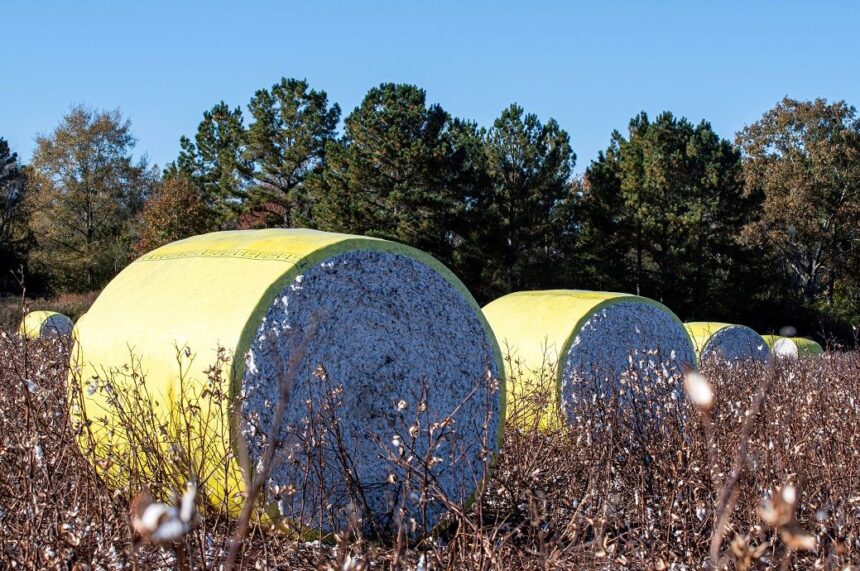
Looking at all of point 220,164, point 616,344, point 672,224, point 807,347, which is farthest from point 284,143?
point 616,344

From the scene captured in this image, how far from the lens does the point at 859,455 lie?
445cm

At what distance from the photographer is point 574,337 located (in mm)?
8039

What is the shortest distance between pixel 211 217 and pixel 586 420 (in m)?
33.6

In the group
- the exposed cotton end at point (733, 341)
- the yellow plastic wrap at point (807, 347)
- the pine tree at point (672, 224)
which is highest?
the pine tree at point (672, 224)

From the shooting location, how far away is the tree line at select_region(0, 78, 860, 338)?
27.9m

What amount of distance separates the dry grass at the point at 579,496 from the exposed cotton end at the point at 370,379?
0.24 m

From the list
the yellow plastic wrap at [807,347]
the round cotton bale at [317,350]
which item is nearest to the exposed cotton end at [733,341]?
the yellow plastic wrap at [807,347]

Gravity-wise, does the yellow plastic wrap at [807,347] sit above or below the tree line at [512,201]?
below

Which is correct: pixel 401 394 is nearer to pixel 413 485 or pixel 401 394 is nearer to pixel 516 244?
pixel 413 485

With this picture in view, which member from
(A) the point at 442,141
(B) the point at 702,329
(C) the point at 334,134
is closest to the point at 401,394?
(B) the point at 702,329

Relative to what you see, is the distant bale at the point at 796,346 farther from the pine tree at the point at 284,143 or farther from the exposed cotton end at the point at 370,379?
the pine tree at the point at 284,143

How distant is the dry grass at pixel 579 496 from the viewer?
308 centimetres

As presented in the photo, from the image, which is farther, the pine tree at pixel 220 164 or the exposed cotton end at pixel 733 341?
the pine tree at pixel 220 164

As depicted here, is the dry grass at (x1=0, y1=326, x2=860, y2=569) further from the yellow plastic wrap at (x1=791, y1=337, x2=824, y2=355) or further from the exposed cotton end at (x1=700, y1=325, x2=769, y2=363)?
the yellow plastic wrap at (x1=791, y1=337, x2=824, y2=355)
